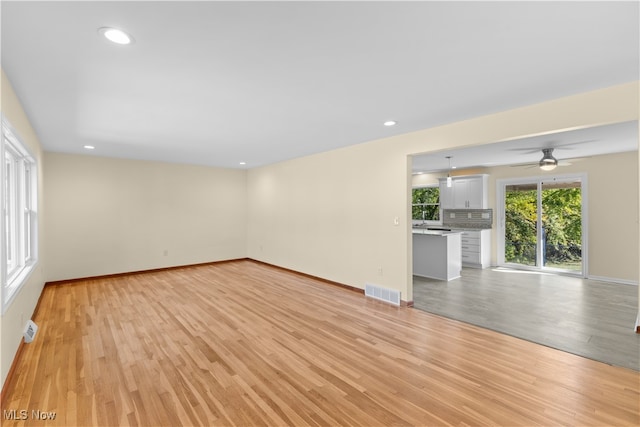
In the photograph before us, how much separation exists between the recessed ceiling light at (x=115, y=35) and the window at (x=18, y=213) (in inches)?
56.0

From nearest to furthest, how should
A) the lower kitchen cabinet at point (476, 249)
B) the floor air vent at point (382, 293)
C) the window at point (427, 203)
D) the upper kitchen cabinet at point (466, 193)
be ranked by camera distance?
the floor air vent at point (382, 293) → the lower kitchen cabinet at point (476, 249) → the upper kitchen cabinet at point (466, 193) → the window at point (427, 203)

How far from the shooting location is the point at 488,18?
1.65 m

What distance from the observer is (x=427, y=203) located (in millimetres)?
8812

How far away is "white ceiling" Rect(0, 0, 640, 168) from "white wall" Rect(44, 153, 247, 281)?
2.54 meters

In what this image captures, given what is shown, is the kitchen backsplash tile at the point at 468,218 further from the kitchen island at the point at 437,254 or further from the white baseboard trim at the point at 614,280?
the white baseboard trim at the point at 614,280

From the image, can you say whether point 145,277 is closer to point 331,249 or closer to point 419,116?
point 331,249

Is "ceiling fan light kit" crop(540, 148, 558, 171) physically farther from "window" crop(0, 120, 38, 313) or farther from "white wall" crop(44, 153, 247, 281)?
"window" crop(0, 120, 38, 313)

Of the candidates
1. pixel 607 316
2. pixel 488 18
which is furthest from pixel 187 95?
pixel 607 316

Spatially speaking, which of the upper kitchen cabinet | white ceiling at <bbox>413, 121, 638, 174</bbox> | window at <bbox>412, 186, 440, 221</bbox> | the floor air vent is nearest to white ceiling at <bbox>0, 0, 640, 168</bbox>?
white ceiling at <bbox>413, 121, 638, 174</bbox>

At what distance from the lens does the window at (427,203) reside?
8.61 meters

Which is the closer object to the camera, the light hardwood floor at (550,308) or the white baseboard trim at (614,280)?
the light hardwood floor at (550,308)

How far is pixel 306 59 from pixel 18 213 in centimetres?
397
